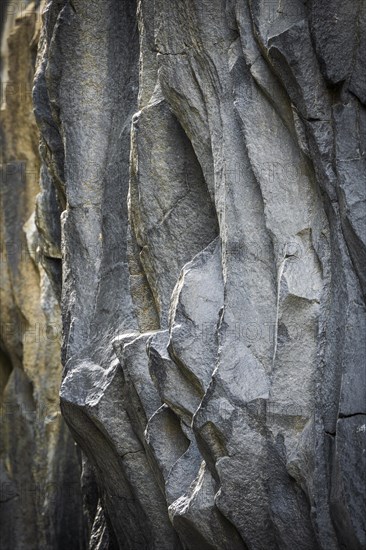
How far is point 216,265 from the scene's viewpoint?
711cm

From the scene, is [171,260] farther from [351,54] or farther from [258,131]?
[351,54]

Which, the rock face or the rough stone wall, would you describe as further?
the rough stone wall

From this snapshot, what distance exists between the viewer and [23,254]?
12.5 m

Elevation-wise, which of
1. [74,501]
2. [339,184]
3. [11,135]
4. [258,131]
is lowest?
[74,501]

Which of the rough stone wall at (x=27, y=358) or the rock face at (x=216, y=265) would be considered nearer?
the rock face at (x=216, y=265)

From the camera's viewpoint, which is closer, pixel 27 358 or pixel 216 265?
pixel 216 265

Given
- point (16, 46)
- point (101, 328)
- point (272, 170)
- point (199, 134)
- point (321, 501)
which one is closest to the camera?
point (321, 501)

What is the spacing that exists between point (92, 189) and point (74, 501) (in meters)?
4.16

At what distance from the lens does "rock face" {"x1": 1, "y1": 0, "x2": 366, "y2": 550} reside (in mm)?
6273

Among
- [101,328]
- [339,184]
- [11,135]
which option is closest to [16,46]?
[11,135]

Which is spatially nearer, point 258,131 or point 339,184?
point 339,184

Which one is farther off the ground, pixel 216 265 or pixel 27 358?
pixel 216 265

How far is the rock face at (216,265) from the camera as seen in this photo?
627cm

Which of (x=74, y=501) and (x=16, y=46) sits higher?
(x=16, y=46)
